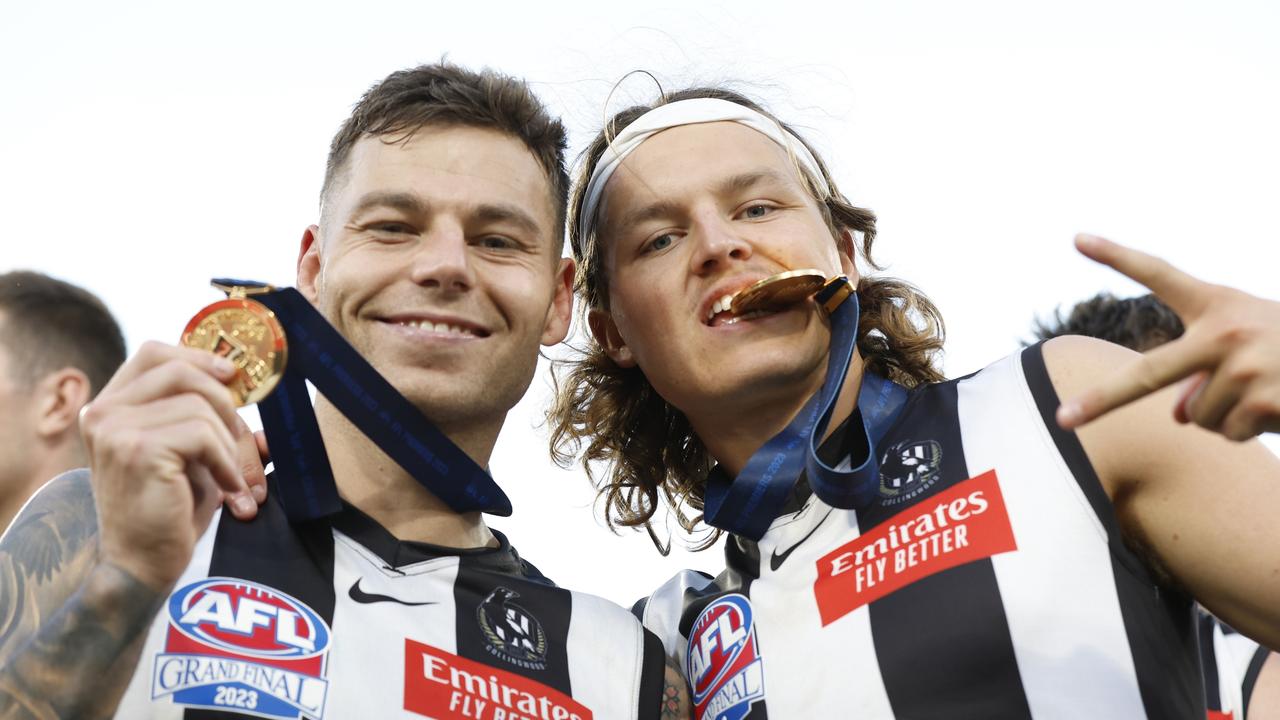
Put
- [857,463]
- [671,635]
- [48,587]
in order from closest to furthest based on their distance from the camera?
[48,587]
[857,463]
[671,635]

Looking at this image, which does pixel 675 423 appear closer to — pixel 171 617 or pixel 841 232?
pixel 841 232

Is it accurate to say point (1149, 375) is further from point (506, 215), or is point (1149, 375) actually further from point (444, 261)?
point (506, 215)

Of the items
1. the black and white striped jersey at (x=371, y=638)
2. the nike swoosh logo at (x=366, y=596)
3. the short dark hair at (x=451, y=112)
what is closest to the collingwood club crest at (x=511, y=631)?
the black and white striped jersey at (x=371, y=638)

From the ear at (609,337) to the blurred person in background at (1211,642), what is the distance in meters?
1.44

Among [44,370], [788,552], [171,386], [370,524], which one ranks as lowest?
[171,386]

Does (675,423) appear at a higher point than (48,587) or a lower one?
higher

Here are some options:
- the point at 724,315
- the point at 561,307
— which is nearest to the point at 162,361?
the point at 724,315

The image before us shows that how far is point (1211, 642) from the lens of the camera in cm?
328

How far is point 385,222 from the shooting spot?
3441 mm

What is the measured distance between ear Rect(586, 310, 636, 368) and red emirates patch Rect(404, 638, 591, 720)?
4.68ft

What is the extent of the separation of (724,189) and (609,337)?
83 centimetres

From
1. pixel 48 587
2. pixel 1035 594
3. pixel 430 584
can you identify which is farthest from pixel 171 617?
pixel 1035 594

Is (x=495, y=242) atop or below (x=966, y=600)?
atop

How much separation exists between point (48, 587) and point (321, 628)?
62 centimetres
